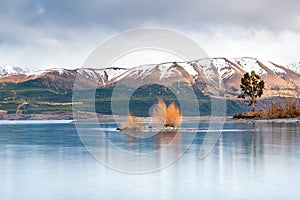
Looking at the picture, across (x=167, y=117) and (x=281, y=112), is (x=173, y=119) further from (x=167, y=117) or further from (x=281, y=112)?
(x=281, y=112)

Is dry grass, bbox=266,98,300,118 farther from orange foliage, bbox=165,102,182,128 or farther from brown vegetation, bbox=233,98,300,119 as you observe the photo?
orange foliage, bbox=165,102,182,128

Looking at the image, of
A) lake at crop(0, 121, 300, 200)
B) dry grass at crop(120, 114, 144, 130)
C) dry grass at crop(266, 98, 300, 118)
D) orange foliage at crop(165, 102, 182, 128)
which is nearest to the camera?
lake at crop(0, 121, 300, 200)

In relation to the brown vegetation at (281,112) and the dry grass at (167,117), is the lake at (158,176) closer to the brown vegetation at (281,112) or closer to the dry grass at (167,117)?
the dry grass at (167,117)

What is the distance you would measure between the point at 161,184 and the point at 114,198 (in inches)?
99.2

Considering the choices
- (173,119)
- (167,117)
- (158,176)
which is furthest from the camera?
(173,119)

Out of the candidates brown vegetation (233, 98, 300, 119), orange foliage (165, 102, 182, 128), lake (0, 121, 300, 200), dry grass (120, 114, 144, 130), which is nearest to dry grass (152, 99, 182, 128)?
orange foliage (165, 102, 182, 128)

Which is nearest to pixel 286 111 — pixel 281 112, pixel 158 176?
pixel 281 112

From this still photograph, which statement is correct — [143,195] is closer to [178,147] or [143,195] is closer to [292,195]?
[292,195]

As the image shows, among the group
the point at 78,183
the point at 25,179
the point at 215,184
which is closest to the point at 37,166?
the point at 25,179

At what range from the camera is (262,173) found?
1639 centimetres

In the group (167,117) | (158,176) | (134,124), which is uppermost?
(167,117)

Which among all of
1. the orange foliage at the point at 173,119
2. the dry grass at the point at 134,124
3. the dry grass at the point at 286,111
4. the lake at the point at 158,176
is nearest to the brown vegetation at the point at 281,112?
the dry grass at the point at 286,111

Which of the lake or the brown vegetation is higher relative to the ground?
the brown vegetation

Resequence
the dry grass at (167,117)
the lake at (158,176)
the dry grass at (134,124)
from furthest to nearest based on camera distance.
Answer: the dry grass at (134,124)
the dry grass at (167,117)
the lake at (158,176)
